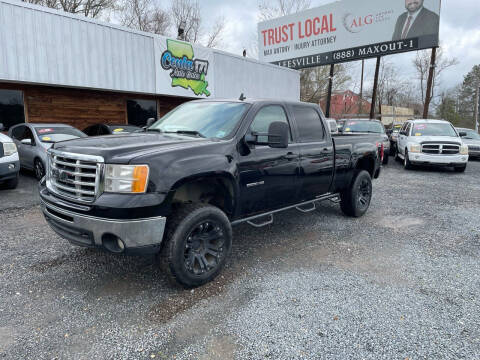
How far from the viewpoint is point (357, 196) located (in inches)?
234

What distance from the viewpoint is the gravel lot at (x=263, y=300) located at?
255 centimetres

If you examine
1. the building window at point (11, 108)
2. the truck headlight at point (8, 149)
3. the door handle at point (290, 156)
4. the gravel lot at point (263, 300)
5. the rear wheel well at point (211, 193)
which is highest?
the building window at point (11, 108)

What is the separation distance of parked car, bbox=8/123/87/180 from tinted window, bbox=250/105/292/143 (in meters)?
6.19

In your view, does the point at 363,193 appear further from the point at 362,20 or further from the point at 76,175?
the point at 362,20

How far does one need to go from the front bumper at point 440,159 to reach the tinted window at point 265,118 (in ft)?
29.9

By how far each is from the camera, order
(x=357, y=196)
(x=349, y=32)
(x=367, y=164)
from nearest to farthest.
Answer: (x=357, y=196) → (x=367, y=164) → (x=349, y=32)

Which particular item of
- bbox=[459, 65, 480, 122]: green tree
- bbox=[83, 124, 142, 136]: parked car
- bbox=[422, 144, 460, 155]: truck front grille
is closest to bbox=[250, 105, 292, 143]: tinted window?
bbox=[83, 124, 142, 136]: parked car

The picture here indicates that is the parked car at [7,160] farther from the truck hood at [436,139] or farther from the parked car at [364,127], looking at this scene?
the truck hood at [436,139]

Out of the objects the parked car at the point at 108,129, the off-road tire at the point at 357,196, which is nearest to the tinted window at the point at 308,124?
the off-road tire at the point at 357,196

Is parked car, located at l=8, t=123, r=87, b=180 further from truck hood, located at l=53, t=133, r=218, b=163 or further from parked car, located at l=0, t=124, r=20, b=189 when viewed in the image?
truck hood, located at l=53, t=133, r=218, b=163

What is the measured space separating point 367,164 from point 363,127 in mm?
8085

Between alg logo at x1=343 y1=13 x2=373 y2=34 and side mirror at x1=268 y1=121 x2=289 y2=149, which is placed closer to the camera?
side mirror at x1=268 y1=121 x2=289 y2=149

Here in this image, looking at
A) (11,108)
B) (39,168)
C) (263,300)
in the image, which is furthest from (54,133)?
(263,300)

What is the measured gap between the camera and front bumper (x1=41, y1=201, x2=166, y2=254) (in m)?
2.85
